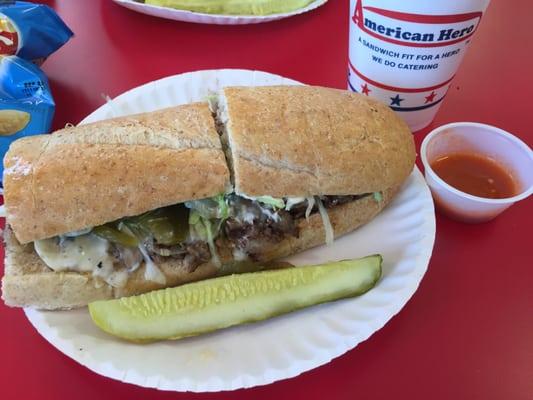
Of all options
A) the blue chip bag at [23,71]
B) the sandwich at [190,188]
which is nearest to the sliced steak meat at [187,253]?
the sandwich at [190,188]

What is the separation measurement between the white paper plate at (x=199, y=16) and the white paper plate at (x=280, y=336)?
3.03 ft

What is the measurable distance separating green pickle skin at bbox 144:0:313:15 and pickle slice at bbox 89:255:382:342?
113cm

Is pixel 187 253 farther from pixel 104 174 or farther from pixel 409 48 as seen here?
pixel 409 48

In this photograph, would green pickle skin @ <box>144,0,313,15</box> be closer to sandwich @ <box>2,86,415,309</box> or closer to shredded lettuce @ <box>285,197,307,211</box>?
sandwich @ <box>2,86,415,309</box>

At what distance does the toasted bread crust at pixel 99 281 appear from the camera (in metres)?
1.16

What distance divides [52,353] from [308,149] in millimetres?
748

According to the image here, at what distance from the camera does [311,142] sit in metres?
1.22

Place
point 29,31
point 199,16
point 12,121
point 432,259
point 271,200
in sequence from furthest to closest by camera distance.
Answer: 1. point 199,16
2. point 29,31
3. point 12,121
4. point 432,259
5. point 271,200

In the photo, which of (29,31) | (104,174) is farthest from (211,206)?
(29,31)

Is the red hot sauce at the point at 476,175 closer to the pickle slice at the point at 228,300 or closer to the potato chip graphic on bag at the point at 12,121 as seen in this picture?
the pickle slice at the point at 228,300

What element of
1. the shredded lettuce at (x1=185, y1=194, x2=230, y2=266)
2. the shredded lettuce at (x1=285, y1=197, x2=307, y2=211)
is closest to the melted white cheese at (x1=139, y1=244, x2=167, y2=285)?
the shredded lettuce at (x1=185, y1=194, x2=230, y2=266)

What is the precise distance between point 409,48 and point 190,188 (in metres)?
0.64

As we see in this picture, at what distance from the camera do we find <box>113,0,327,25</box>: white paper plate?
74.4 inches

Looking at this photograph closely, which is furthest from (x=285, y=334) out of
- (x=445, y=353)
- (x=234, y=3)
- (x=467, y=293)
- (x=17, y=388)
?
(x=234, y=3)
